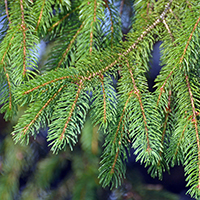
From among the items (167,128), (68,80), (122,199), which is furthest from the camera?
(122,199)

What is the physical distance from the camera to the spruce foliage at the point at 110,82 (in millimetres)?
377

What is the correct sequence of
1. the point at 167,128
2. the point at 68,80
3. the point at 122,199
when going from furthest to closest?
1. the point at 122,199
2. the point at 167,128
3. the point at 68,80

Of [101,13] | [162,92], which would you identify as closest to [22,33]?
[101,13]

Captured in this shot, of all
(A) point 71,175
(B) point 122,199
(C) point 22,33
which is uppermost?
(C) point 22,33

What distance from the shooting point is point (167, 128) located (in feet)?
1.58

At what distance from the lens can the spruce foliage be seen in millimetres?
377

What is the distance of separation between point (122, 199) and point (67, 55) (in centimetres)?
69

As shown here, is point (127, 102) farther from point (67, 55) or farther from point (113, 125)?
point (67, 55)

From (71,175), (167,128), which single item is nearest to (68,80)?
(167,128)

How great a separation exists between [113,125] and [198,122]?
0.57 feet

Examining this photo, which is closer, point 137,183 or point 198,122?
point 198,122

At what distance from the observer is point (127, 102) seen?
0.40 metres

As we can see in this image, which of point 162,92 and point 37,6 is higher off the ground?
point 37,6

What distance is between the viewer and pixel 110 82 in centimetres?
42
